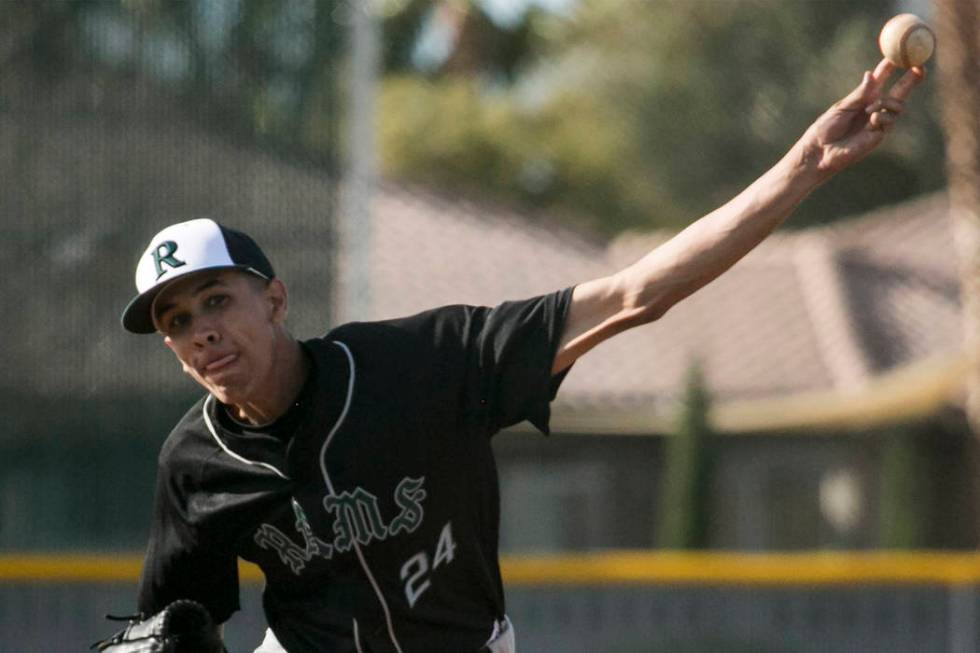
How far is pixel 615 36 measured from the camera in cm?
3231

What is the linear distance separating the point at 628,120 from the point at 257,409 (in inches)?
1031

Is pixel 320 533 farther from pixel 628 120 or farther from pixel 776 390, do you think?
pixel 628 120

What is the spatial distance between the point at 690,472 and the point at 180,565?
12.3 metres

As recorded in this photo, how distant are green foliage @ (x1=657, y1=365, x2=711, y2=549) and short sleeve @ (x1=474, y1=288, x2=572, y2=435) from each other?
1208cm

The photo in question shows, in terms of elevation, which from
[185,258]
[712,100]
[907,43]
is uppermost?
[712,100]

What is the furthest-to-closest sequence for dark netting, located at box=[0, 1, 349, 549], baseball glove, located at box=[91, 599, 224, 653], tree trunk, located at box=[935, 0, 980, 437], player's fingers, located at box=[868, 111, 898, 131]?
tree trunk, located at box=[935, 0, 980, 437] < dark netting, located at box=[0, 1, 349, 549] < baseball glove, located at box=[91, 599, 224, 653] < player's fingers, located at box=[868, 111, 898, 131]

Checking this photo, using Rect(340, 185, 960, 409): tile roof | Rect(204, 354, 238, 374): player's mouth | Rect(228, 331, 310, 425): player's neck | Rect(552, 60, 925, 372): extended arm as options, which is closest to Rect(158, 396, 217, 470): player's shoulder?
Rect(228, 331, 310, 425): player's neck

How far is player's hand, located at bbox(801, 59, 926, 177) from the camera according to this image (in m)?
3.72

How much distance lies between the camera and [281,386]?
13.4ft

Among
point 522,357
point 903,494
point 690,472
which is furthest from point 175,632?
point 903,494

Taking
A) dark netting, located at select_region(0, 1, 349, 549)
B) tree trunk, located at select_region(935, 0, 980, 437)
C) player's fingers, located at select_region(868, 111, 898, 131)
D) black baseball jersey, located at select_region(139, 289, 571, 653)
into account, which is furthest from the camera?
tree trunk, located at select_region(935, 0, 980, 437)

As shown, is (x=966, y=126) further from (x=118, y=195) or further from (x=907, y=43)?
(x=907, y=43)

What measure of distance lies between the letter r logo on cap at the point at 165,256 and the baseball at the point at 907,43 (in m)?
1.48

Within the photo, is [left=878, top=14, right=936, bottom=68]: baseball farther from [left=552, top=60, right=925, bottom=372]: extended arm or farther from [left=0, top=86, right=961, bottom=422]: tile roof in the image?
[left=0, top=86, right=961, bottom=422]: tile roof
